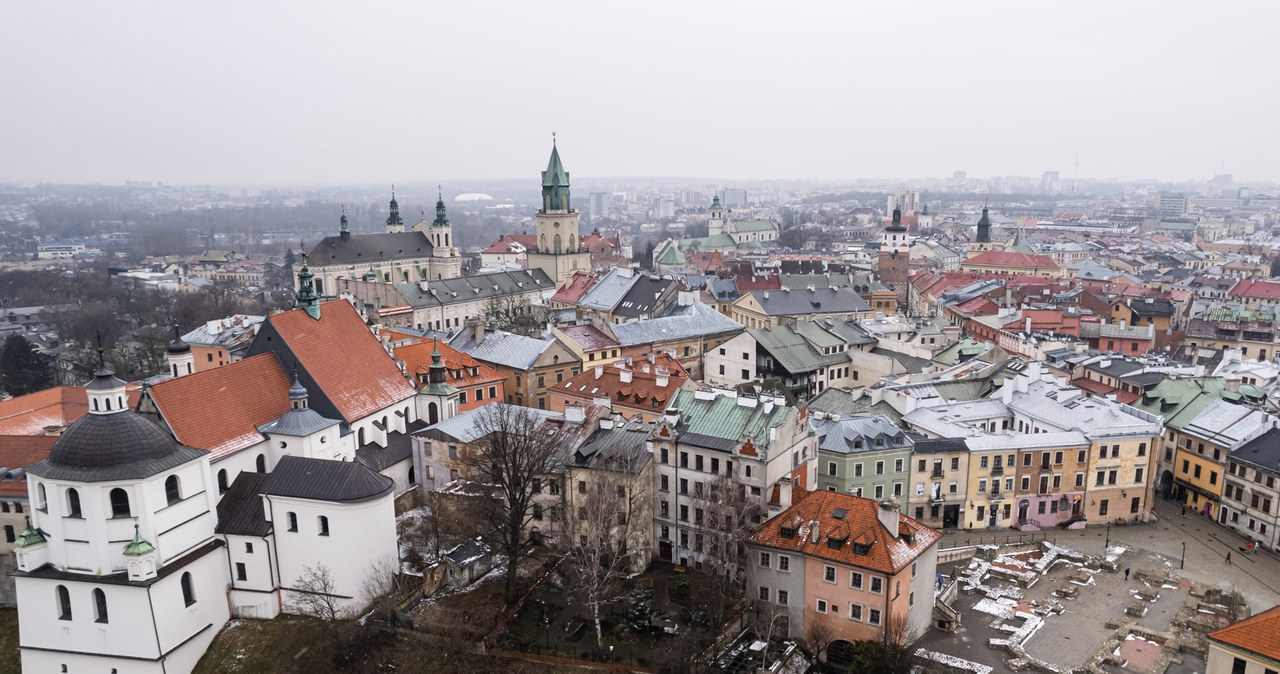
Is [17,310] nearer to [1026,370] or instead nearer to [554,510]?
[554,510]

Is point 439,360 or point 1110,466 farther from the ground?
point 439,360

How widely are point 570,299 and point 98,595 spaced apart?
228 feet

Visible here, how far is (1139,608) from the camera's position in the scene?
149 feet

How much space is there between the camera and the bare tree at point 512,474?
43906 mm

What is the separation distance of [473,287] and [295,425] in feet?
224

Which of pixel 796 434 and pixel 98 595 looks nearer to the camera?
pixel 98 595

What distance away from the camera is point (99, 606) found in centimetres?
4059

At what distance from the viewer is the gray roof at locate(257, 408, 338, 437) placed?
47.8 m

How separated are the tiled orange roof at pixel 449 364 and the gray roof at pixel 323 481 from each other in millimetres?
18921

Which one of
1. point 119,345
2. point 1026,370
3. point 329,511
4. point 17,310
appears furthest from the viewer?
point 17,310

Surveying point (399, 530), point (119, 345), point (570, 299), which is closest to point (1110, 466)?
point (399, 530)

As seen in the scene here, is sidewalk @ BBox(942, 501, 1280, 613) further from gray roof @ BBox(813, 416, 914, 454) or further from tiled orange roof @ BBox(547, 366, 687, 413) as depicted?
tiled orange roof @ BBox(547, 366, 687, 413)

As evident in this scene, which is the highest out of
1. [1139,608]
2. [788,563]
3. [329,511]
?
[329,511]

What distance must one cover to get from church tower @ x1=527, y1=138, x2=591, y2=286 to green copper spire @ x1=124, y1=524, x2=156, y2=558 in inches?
3449
